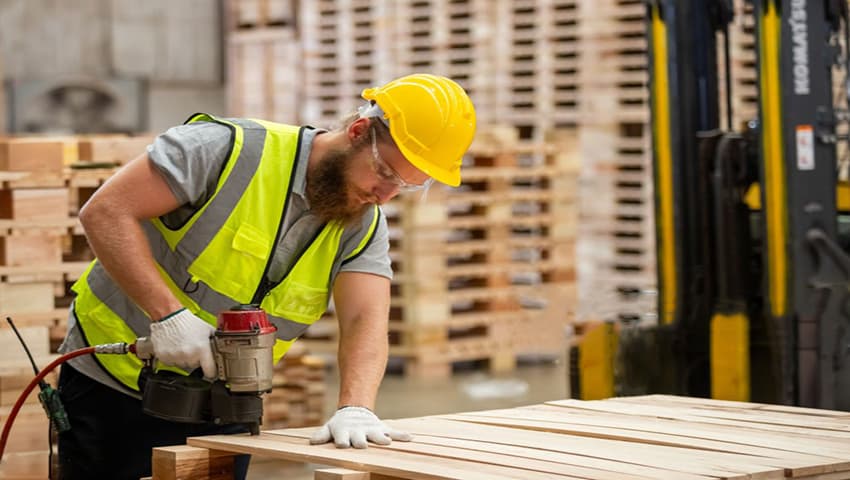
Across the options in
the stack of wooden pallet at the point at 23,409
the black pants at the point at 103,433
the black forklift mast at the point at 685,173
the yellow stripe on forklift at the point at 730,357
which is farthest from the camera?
the black forklift mast at the point at 685,173

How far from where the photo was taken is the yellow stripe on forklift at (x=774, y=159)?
19.3ft

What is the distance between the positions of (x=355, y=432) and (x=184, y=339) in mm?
487

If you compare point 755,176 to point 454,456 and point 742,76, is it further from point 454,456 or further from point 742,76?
point 742,76

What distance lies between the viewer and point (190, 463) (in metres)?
3.51

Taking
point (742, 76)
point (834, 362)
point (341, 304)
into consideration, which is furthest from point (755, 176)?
point (742, 76)

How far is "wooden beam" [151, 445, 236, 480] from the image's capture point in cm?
348

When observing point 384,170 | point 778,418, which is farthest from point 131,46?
point 778,418

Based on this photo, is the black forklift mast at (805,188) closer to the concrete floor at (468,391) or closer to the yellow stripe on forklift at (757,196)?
the yellow stripe on forklift at (757,196)

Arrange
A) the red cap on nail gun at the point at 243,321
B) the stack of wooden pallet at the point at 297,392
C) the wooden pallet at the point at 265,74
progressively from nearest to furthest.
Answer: the red cap on nail gun at the point at 243,321, the stack of wooden pallet at the point at 297,392, the wooden pallet at the point at 265,74

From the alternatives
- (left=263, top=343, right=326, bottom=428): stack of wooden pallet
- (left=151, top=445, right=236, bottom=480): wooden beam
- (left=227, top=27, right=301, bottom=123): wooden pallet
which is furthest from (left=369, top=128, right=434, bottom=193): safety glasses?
(left=227, top=27, right=301, bottom=123): wooden pallet

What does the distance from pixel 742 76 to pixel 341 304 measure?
696 cm

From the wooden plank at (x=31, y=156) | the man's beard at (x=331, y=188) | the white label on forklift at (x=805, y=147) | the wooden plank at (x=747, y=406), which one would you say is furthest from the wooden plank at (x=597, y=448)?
the wooden plank at (x=31, y=156)

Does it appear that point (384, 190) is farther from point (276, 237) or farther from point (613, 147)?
point (613, 147)

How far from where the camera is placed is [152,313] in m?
3.61
